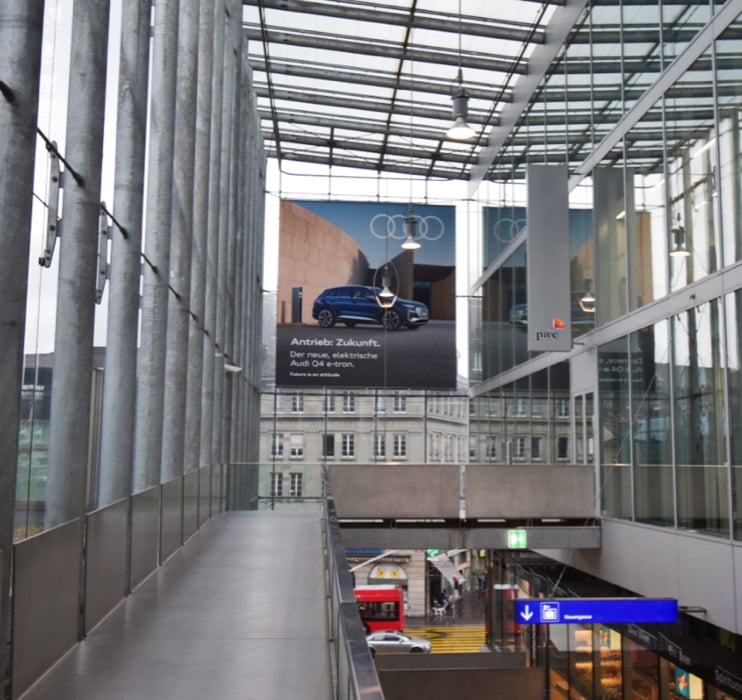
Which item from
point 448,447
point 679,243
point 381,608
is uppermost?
point 679,243

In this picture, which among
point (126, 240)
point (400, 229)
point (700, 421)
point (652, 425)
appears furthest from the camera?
point (400, 229)

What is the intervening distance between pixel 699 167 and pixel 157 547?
390 inches

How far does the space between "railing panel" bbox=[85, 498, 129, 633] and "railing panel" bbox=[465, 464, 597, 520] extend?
12165 mm

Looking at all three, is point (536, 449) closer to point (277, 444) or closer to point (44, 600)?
point (277, 444)

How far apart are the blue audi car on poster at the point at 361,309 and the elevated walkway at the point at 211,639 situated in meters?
21.0

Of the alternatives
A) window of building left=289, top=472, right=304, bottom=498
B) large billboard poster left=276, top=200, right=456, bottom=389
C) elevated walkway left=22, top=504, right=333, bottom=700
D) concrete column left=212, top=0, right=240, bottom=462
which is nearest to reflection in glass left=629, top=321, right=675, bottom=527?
elevated walkway left=22, top=504, right=333, bottom=700

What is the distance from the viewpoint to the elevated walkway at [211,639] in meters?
6.32

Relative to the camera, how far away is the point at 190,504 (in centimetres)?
1603

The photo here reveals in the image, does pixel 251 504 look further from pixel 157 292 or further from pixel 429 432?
pixel 429 432

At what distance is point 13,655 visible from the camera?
592 cm

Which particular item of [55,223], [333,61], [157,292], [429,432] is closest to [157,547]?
[157,292]

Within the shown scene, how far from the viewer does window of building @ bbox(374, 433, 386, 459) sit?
127 ft

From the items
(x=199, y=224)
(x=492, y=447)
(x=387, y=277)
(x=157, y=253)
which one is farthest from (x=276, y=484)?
(x=492, y=447)

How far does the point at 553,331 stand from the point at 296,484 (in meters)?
7.12
